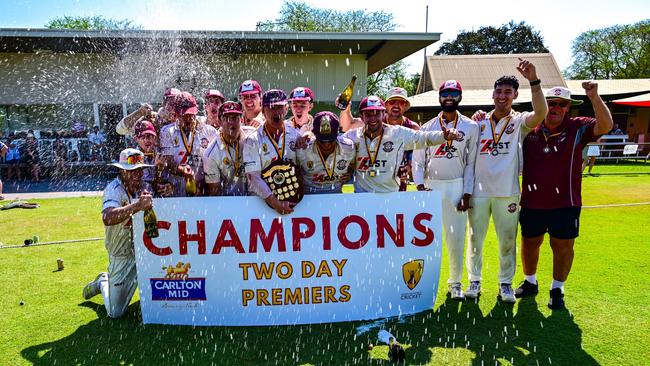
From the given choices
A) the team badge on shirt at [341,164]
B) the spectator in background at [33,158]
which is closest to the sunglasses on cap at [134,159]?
the team badge on shirt at [341,164]

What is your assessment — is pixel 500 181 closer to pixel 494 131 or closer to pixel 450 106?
pixel 494 131

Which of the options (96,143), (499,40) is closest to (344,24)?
(499,40)

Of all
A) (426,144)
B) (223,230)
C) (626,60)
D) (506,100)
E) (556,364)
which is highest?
(626,60)

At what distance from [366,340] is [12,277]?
170 inches

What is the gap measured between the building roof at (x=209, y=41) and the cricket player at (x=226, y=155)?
12.6 meters

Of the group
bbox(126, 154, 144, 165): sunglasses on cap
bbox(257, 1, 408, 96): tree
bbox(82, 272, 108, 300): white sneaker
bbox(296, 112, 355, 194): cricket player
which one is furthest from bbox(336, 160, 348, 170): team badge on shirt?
bbox(257, 1, 408, 96): tree

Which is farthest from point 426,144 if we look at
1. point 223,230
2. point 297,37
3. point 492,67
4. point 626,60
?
point 626,60

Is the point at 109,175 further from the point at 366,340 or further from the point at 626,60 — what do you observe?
the point at 626,60

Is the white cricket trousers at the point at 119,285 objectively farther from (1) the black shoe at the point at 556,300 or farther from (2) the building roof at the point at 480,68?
(2) the building roof at the point at 480,68

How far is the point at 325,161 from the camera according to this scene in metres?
4.11

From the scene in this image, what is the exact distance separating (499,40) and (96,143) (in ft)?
150

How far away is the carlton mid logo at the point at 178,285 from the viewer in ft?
13.2

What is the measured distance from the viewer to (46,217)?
30.7ft

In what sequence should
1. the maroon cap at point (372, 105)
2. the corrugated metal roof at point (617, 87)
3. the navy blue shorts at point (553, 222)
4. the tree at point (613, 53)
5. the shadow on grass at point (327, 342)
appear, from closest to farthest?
1. the shadow on grass at point (327, 342)
2. the maroon cap at point (372, 105)
3. the navy blue shorts at point (553, 222)
4. the corrugated metal roof at point (617, 87)
5. the tree at point (613, 53)
